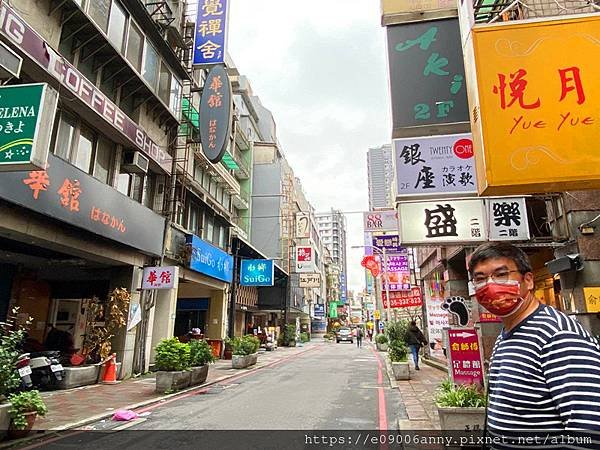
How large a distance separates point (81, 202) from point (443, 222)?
910 cm

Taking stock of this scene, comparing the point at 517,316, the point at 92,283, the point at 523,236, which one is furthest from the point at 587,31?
the point at 92,283

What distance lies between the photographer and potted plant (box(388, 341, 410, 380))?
12.6 metres

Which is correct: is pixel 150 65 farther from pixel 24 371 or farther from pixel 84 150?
pixel 24 371

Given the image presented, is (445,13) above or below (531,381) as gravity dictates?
above

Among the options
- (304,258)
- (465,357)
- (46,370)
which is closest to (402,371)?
(465,357)

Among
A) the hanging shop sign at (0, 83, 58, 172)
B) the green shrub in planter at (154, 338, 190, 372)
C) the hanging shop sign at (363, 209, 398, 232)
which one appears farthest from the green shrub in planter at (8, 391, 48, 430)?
the hanging shop sign at (363, 209, 398, 232)

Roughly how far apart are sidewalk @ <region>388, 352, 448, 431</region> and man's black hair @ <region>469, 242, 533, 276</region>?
17.3 feet

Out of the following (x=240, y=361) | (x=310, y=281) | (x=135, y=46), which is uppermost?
(x=135, y=46)

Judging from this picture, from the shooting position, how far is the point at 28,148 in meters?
A: 6.02

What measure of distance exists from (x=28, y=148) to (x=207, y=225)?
15630mm

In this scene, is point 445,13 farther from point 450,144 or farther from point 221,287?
point 221,287

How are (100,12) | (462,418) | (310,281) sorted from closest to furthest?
(462,418) < (100,12) < (310,281)

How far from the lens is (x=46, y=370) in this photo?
10227mm

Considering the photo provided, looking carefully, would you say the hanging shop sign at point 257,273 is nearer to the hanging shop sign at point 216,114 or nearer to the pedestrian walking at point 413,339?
the pedestrian walking at point 413,339
